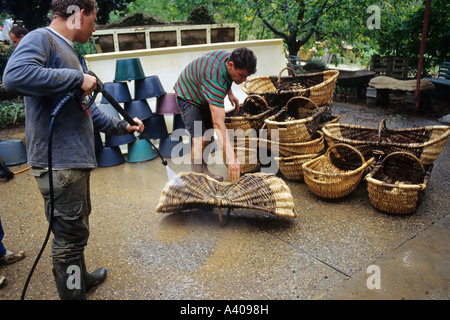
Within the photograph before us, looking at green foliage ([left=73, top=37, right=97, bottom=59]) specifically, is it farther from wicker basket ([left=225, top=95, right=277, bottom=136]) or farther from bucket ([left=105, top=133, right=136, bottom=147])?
wicker basket ([left=225, top=95, right=277, bottom=136])

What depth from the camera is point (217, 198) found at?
3158 millimetres

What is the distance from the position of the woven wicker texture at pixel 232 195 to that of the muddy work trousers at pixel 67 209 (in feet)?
3.88

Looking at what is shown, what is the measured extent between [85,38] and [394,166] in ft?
10.3

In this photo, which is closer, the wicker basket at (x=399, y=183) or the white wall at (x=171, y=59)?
the wicker basket at (x=399, y=183)

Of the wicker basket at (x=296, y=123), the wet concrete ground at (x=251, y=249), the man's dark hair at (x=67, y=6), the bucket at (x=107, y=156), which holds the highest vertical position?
the man's dark hair at (x=67, y=6)

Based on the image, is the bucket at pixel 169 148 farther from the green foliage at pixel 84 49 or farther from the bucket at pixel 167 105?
the green foliage at pixel 84 49

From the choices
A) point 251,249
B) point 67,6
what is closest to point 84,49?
point 67,6

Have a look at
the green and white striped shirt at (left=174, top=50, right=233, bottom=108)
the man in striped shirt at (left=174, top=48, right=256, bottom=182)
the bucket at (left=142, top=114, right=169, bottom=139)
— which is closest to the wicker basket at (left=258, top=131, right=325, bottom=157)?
the man in striped shirt at (left=174, top=48, right=256, bottom=182)

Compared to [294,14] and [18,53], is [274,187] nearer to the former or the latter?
[18,53]

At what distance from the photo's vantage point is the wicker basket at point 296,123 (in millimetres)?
3809

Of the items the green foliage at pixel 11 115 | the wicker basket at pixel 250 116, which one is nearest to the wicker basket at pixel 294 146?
the wicker basket at pixel 250 116

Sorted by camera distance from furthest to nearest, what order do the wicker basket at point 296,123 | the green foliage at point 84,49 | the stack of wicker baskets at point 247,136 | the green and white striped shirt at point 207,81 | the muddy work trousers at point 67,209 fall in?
the green foliage at point 84,49 < the stack of wicker baskets at point 247,136 < the wicker basket at point 296,123 < the green and white striped shirt at point 207,81 < the muddy work trousers at point 67,209

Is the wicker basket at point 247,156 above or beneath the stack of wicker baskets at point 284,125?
beneath
